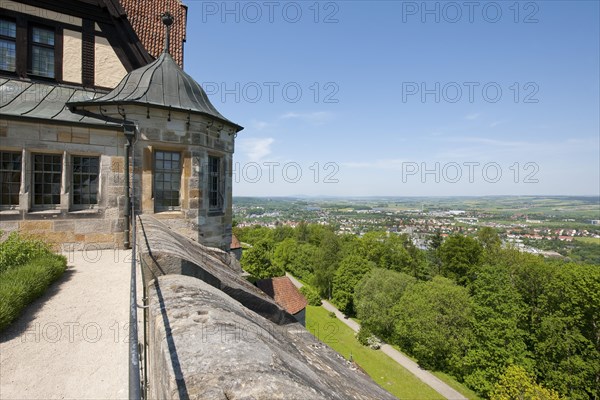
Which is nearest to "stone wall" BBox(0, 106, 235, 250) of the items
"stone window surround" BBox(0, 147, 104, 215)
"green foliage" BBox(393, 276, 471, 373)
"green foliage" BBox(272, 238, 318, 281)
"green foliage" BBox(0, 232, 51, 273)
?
"stone window surround" BBox(0, 147, 104, 215)

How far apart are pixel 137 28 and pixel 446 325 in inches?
1066

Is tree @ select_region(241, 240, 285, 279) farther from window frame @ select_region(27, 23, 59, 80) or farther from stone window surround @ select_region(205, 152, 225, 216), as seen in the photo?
window frame @ select_region(27, 23, 59, 80)

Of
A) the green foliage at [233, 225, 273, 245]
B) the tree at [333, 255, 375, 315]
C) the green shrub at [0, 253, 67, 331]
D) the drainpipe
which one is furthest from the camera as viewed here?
the green foliage at [233, 225, 273, 245]

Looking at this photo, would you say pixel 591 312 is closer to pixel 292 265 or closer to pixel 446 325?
pixel 446 325

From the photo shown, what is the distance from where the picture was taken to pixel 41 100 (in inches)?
320

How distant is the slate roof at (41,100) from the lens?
7.21 m

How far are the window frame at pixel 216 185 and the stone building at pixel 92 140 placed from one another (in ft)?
0.10

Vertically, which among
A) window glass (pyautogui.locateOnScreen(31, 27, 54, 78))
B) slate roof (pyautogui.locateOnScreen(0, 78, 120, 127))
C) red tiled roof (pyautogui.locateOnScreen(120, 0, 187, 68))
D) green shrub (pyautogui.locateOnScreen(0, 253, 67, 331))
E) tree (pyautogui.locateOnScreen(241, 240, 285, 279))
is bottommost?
tree (pyautogui.locateOnScreen(241, 240, 285, 279))

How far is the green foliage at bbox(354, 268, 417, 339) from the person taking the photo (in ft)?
91.9

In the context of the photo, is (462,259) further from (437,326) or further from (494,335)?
(494,335)

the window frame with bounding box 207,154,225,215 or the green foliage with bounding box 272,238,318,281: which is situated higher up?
the window frame with bounding box 207,154,225,215

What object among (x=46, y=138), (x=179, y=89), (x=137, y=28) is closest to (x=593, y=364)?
(x=179, y=89)

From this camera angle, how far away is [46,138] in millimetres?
7094

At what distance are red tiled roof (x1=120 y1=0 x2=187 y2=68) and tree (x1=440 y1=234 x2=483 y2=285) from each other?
112ft
